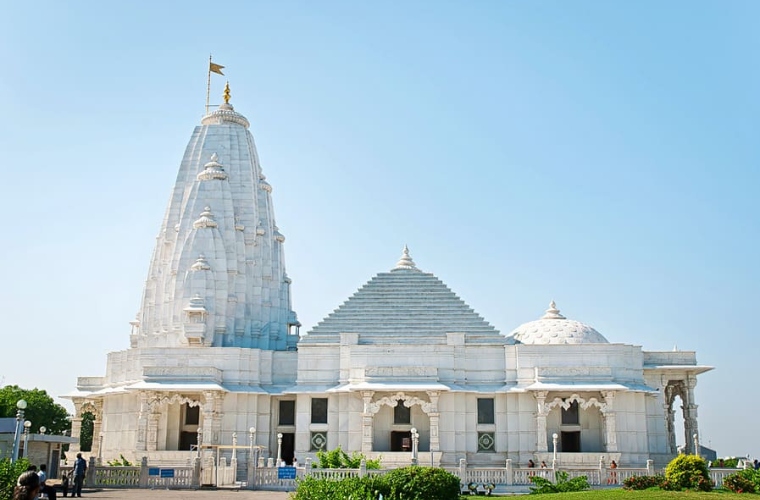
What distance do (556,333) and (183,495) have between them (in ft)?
78.5

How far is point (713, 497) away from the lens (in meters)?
24.0

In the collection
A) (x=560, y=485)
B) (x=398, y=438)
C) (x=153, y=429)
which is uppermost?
(x=153, y=429)

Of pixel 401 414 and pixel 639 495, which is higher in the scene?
pixel 401 414

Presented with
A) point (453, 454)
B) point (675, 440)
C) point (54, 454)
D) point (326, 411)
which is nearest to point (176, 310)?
point (326, 411)

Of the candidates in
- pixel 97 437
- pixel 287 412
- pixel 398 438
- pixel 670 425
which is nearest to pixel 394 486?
pixel 398 438

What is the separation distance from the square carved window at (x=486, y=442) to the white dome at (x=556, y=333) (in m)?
5.74

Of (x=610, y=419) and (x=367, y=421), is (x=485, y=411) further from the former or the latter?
(x=367, y=421)

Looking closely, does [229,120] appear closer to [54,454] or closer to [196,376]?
[196,376]

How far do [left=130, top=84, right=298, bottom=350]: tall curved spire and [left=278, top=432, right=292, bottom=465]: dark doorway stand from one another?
6.65 meters

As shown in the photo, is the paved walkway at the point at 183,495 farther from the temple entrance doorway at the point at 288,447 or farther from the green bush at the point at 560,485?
the temple entrance doorway at the point at 288,447

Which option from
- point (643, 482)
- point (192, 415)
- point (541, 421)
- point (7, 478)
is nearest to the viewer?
point (7, 478)

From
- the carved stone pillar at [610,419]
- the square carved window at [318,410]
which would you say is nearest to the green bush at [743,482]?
the carved stone pillar at [610,419]

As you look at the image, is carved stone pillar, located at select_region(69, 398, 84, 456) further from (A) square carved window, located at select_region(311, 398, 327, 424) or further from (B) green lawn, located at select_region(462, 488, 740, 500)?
(B) green lawn, located at select_region(462, 488, 740, 500)

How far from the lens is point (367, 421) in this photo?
41000mm
